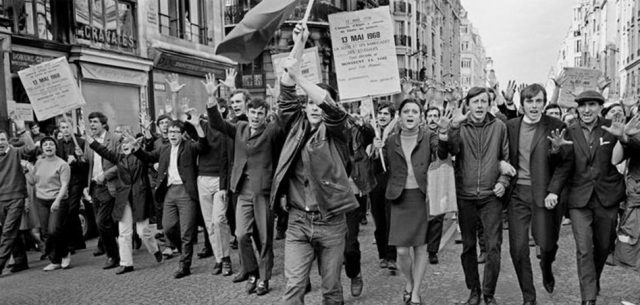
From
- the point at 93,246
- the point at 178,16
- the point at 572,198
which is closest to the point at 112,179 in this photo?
the point at 93,246

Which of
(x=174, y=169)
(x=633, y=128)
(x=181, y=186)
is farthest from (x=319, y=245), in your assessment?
(x=174, y=169)

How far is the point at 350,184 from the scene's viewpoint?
5254 mm

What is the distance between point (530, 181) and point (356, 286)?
203cm

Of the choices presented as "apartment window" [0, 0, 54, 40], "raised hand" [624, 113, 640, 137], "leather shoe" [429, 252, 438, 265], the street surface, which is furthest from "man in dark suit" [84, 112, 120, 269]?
"apartment window" [0, 0, 54, 40]

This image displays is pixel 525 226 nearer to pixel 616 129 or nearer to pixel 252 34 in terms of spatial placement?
pixel 616 129

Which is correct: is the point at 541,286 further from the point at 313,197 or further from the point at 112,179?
the point at 112,179

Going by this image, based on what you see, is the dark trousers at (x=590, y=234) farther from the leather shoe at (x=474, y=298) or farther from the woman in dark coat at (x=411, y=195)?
the woman in dark coat at (x=411, y=195)

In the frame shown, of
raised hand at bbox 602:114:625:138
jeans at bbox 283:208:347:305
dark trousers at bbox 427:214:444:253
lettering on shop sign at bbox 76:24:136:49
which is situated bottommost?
dark trousers at bbox 427:214:444:253

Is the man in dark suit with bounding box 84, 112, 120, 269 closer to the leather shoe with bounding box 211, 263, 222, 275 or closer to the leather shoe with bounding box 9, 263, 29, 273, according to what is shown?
the leather shoe with bounding box 9, 263, 29, 273

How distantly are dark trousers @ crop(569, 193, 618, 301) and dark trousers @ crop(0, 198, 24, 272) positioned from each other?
6779mm

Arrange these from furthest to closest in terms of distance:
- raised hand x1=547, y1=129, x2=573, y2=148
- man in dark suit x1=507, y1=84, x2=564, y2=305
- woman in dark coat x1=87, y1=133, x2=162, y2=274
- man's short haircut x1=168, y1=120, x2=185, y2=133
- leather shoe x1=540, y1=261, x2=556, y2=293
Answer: woman in dark coat x1=87, y1=133, x2=162, y2=274 → man's short haircut x1=168, y1=120, x2=185, y2=133 → leather shoe x1=540, y1=261, x2=556, y2=293 → man in dark suit x1=507, y1=84, x2=564, y2=305 → raised hand x1=547, y1=129, x2=573, y2=148

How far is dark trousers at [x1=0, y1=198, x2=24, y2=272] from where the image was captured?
8.02 metres

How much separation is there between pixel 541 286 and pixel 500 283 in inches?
16.4

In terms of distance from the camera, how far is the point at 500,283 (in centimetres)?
666
